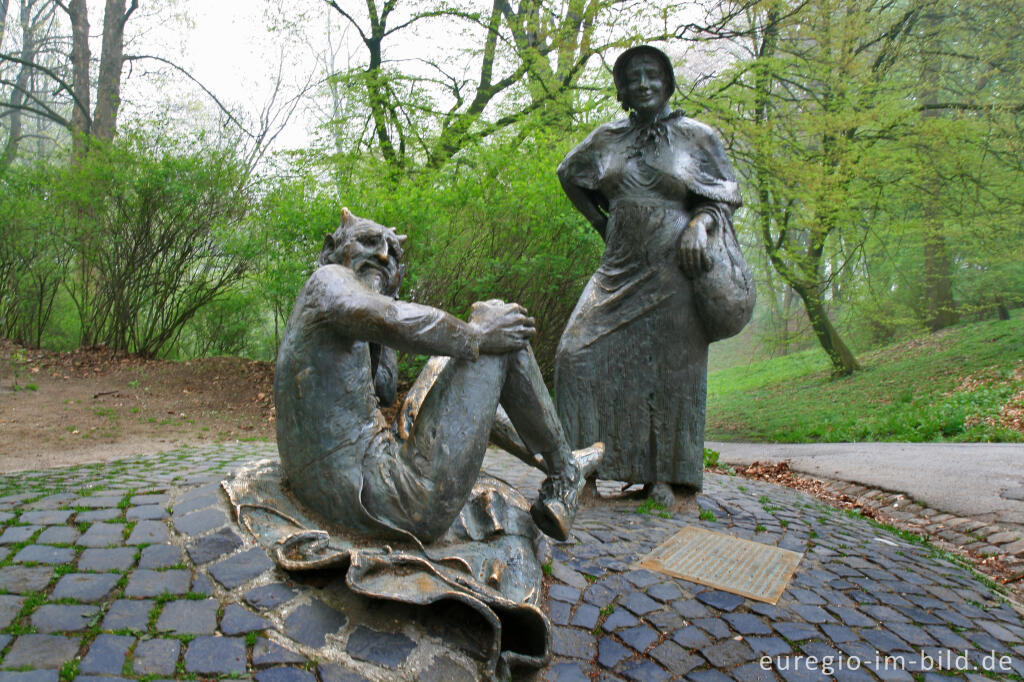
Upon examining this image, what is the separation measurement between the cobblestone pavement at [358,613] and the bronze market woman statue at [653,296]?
839mm

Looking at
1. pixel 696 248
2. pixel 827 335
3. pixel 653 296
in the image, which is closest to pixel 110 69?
pixel 653 296

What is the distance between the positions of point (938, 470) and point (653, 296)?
3.51m

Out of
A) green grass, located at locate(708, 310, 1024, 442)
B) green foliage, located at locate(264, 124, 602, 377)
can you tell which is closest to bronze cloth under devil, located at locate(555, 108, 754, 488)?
green foliage, located at locate(264, 124, 602, 377)

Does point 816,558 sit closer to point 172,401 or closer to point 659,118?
point 659,118

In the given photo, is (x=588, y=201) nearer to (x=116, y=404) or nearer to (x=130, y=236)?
(x=116, y=404)

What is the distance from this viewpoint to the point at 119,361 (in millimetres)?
10711

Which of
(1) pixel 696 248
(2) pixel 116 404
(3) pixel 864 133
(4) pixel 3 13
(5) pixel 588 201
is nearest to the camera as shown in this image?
(1) pixel 696 248

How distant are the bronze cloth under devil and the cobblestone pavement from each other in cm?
85

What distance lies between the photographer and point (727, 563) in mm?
3367

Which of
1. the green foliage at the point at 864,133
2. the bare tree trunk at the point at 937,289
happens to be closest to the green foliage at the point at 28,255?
the green foliage at the point at 864,133

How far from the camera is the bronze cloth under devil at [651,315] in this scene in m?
4.36

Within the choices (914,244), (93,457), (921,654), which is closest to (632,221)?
(921,654)

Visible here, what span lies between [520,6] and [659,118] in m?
9.38

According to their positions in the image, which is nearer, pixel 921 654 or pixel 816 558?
pixel 921 654
